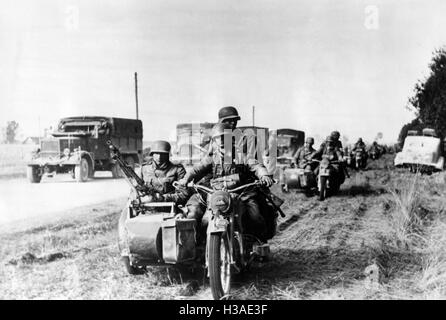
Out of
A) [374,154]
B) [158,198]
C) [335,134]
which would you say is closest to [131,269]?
[158,198]

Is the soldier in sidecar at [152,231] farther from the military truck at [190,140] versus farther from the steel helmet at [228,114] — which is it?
the military truck at [190,140]

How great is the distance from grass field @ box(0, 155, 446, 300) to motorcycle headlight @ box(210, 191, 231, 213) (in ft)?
2.72

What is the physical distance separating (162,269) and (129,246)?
3.18 feet

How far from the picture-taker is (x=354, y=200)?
1257 centimetres

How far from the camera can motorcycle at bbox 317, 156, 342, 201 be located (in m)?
12.9

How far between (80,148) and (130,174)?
532 inches

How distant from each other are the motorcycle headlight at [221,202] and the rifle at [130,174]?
95 cm

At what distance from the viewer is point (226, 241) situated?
16.0 ft

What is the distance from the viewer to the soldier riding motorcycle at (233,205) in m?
4.86

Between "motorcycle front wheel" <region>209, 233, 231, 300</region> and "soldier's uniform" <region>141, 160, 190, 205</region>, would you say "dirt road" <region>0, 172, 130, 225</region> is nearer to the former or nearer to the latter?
"soldier's uniform" <region>141, 160, 190, 205</region>

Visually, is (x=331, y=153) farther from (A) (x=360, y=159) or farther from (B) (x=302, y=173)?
(A) (x=360, y=159)

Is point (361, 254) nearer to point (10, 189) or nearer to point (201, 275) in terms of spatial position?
point (201, 275)

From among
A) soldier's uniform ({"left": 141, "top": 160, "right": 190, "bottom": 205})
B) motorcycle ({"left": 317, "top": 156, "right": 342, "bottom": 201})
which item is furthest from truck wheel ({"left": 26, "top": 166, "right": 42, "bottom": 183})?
soldier's uniform ({"left": 141, "top": 160, "right": 190, "bottom": 205})

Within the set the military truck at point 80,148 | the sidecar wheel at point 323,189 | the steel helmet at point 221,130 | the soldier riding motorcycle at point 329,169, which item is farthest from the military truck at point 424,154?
the steel helmet at point 221,130
